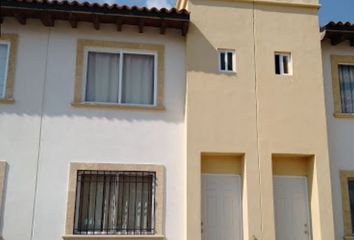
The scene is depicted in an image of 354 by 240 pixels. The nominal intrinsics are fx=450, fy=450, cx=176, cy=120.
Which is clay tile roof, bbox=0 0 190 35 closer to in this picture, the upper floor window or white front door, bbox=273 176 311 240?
the upper floor window

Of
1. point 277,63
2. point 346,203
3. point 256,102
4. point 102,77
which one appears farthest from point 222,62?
point 346,203

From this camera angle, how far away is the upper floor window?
11.4 meters

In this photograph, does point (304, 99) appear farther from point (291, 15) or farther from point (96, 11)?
point (96, 11)

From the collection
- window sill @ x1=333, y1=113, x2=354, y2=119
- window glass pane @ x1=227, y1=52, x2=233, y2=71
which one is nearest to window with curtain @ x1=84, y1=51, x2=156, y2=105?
window glass pane @ x1=227, y1=52, x2=233, y2=71

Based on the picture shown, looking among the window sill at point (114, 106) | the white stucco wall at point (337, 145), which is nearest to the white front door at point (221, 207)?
the window sill at point (114, 106)

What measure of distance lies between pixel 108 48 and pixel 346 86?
6422 millimetres

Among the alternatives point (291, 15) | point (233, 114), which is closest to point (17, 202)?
point (233, 114)

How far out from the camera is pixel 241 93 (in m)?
11.0

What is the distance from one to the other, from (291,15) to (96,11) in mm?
5007

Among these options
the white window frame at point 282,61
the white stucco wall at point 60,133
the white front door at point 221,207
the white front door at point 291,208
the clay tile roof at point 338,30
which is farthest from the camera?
the clay tile roof at point 338,30

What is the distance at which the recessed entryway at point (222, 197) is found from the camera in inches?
421

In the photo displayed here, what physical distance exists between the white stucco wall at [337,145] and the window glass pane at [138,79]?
182 inches

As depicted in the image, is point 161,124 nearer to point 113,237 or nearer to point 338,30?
→ point 113,237

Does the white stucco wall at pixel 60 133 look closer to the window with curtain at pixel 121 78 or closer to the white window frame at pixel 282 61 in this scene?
the window with curtain at pixel 121 78
